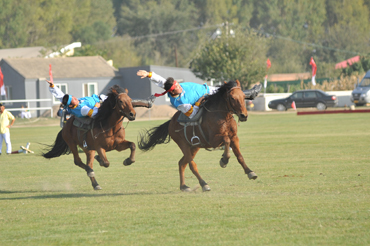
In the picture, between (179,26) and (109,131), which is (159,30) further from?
(109,131)

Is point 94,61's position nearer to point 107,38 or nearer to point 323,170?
point 107,38

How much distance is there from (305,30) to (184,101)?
9659 centimetres

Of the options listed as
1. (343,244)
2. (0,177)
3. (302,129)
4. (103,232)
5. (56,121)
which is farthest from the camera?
(56,121)

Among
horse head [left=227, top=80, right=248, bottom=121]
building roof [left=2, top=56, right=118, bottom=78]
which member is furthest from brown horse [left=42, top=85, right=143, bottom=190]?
building roof [left=2, top=56, right=118, bottom=78]

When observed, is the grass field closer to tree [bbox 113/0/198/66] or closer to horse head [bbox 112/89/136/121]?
horse head [bbox 112/89/136/121]

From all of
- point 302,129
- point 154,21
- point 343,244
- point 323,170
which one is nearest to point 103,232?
point 343,244

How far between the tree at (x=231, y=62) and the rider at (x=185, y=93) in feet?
133

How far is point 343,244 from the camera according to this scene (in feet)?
18.8

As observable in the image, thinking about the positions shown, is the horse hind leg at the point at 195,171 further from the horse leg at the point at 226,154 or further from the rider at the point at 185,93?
the rider at the point at 185,93

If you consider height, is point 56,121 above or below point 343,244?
below

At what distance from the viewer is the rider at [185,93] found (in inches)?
383

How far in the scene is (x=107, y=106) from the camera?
1084 cm

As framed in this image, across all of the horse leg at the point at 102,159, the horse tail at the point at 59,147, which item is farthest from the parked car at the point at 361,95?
the horse leg at the point at 102,159

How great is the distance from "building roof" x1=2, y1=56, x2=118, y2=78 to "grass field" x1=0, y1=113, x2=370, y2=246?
36.7 metres
